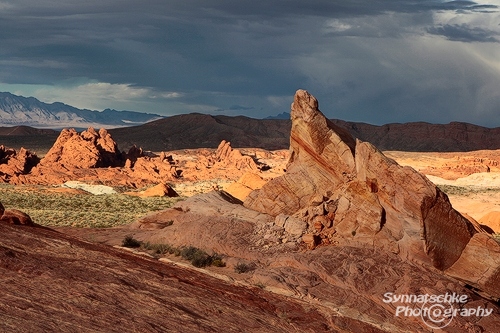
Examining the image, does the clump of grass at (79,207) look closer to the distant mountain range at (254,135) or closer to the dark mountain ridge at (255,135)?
the distant mountain range at (254,135)

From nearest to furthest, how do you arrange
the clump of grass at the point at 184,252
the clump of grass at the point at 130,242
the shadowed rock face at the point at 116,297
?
the shadowed rock face at the point at 116,297 < the clump of grass at the point at 184,252 < the clump of grass at the point at 130,242

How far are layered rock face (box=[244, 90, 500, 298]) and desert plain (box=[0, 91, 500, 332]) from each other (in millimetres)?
41

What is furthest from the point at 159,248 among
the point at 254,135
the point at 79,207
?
the point at 254,135

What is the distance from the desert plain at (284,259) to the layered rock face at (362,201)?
41 millimetres

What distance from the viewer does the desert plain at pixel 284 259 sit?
44.0 ft

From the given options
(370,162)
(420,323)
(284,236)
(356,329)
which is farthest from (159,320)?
→ (370,162)

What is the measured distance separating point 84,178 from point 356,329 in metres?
53.2

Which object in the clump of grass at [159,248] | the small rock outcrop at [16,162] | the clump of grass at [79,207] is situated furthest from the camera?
the small rock outcrop at [16,162]

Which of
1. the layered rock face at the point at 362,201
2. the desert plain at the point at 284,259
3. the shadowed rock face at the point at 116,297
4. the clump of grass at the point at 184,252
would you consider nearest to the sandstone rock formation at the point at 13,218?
the desert plain at the point at 284,259

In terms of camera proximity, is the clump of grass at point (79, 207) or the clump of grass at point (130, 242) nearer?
the clump of grass at point (130, 242)

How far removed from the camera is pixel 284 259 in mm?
18969

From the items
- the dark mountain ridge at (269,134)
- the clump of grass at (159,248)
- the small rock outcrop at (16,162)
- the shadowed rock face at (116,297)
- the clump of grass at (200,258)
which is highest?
the shadowed rock face at (116,297)

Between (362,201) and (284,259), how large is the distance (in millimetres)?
3460

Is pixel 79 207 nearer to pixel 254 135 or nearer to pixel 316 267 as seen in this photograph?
pixel 316 267
